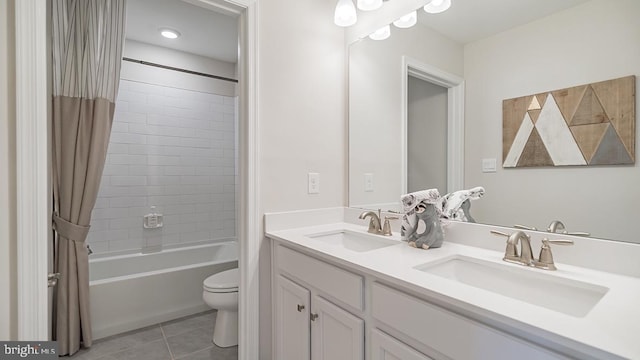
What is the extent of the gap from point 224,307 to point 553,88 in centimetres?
218

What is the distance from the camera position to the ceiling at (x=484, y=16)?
3.70 feet

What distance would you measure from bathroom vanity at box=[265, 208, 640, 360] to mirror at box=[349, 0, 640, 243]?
126mm

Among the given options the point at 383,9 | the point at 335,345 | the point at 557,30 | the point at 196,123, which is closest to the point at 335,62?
the point at 383,9

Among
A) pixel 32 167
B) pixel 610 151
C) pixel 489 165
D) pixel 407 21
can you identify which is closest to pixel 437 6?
pixel 407 21

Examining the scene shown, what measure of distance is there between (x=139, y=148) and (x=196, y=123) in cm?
62

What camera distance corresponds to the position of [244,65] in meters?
1.55

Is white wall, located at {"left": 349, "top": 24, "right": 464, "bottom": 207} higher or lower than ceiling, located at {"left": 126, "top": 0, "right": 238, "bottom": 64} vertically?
lower

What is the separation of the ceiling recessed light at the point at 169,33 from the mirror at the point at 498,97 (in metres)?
1.81

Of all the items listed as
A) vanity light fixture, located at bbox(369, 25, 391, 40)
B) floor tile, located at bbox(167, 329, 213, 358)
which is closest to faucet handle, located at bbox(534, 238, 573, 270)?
vanity light fixture, located at bbox(369, 25, 391, 40)

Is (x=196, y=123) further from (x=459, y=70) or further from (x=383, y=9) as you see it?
(x=459, y=70)

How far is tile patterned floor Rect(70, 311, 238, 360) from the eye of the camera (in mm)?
1890

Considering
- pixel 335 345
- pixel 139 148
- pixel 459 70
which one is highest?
pixel 459 70

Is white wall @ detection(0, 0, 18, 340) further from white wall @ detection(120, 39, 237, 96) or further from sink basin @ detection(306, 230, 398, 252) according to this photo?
white wall @ detection(120, 39, 237, 96)

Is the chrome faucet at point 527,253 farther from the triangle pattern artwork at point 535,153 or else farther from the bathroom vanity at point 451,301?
the triangle pattern artwork at point 535,153
